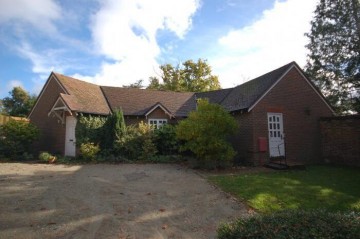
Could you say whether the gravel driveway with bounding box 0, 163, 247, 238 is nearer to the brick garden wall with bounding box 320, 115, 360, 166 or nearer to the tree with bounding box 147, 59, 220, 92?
the brick garden wall with bounding box 320, 115, 360, 166

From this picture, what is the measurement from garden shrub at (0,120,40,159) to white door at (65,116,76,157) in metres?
2.20

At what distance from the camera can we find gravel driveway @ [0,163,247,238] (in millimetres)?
6387

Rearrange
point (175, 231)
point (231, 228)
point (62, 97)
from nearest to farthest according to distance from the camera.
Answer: point (231, 228) < point (175, 231) < point (62, 97)

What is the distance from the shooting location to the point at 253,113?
15969 mm

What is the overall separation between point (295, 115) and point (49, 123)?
17761 mm

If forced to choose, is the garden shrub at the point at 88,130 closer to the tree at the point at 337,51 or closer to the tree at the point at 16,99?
the tree at the point at 337,51

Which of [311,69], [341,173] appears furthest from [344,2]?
[341,173]

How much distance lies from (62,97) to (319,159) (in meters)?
17.7

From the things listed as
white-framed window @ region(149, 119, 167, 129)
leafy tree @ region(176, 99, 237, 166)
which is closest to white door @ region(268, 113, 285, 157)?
leafy tree @ region(176, 99, 237, 166)

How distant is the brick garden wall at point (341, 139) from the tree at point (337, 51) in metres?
8.34

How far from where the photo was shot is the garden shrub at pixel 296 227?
3.87 meters

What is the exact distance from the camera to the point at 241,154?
54.9 feet

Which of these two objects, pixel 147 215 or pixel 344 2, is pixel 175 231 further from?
pixel 344 2

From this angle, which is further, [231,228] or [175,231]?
[175,231]
